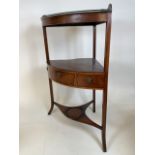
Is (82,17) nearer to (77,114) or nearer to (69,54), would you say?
(77,114)

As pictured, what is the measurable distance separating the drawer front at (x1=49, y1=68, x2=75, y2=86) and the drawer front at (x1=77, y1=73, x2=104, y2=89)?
0.05 m

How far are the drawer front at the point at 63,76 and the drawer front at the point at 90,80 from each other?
48 millimetres

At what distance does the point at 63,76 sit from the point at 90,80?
0.18 metres

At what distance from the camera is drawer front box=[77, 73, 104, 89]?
110 cm

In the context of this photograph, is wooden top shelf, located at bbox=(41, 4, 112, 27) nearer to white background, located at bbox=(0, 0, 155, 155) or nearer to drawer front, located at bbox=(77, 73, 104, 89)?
drawer front, located at bbox=(77, 73, 104, 89)

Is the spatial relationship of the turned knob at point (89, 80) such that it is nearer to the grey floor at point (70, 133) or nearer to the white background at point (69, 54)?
the grey floor at point (70, 133)

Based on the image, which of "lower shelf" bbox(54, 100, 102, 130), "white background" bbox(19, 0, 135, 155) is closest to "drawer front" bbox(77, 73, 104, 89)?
"lower shelf" bbox(54, 100, 102, 130)

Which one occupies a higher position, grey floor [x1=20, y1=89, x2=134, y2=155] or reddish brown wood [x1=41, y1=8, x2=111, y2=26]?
reddish brown wood [x1=41, y1=8, x2=111, y2=26]

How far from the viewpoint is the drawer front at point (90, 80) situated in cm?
110
